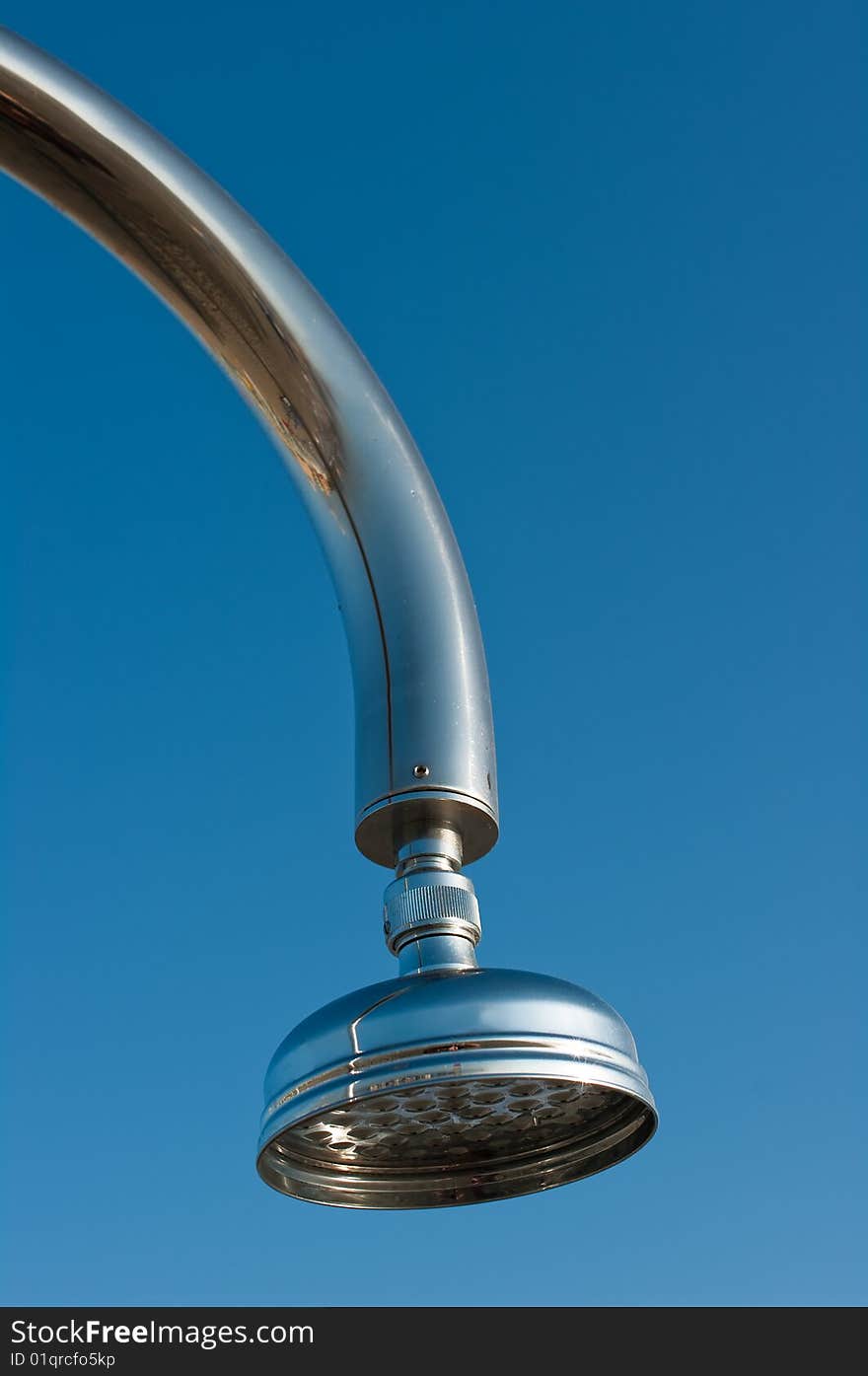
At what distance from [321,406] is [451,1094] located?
288mm

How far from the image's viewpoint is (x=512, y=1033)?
43 cm

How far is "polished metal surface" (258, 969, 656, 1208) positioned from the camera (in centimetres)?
44

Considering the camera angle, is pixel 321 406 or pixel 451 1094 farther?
pixel 321 406

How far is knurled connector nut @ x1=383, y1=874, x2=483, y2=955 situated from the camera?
487 mm

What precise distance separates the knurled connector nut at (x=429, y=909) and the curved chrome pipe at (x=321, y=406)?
23 mm

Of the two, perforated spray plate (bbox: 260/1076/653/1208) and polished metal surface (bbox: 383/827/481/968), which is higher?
polished metal surface (bbox: 383/827/481/968)

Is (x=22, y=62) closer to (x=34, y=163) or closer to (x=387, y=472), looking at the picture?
(x=34, y=163)

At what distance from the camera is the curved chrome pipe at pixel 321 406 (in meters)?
0.53

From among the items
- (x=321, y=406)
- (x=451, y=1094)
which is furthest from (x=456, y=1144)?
(x=321, y=406)

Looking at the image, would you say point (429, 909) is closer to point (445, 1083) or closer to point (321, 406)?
point (445, 1083)

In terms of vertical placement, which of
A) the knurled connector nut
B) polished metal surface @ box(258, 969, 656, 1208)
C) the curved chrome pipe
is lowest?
polished metal surface @ box(258, 969, 656, 1208)

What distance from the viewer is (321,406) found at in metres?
0.59

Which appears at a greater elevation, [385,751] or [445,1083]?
[385,751]
